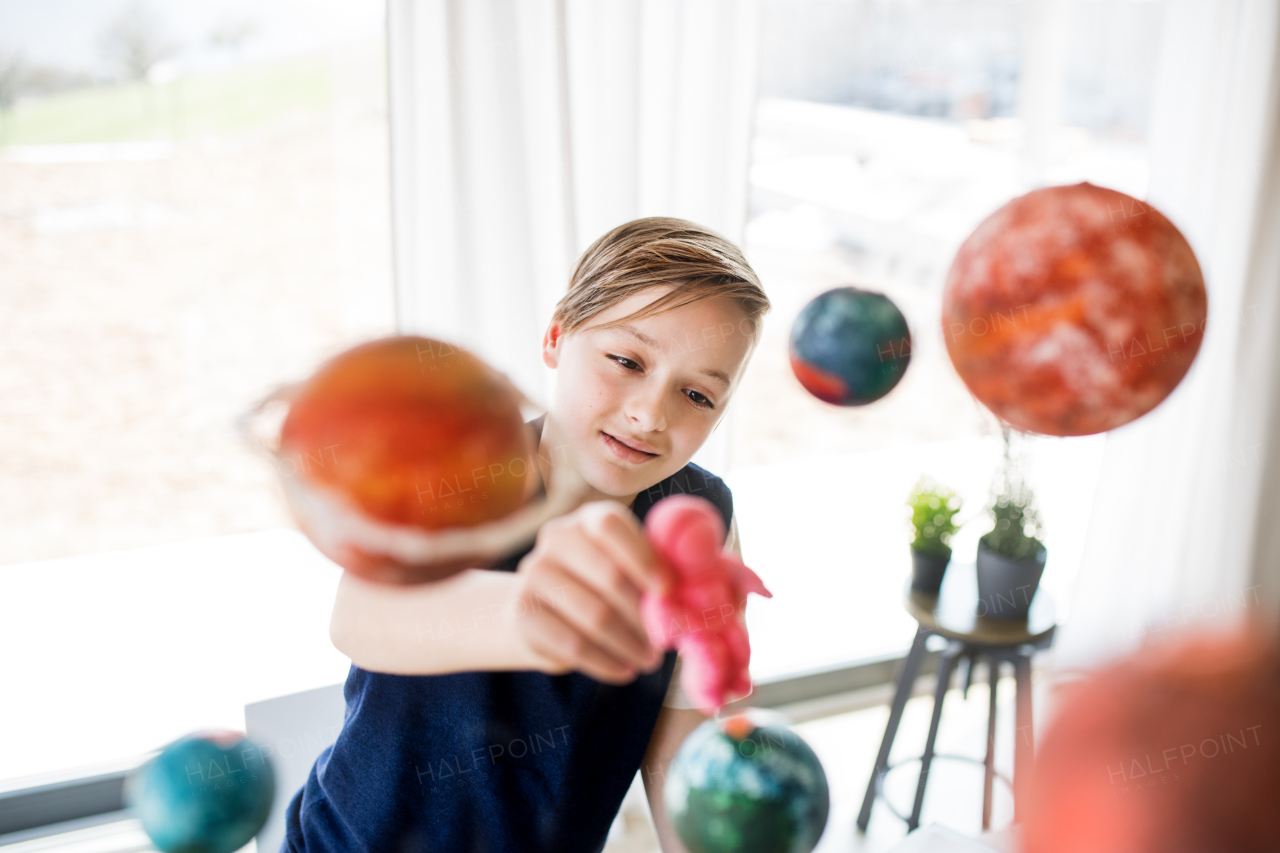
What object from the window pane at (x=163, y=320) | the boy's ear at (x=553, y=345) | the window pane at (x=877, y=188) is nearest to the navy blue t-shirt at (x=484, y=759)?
the boy's ear at (x=553, y=345)

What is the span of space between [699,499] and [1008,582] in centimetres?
136

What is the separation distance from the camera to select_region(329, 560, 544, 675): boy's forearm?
15.2 inches

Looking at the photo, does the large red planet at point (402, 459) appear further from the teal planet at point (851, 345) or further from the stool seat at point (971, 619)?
the stool seat at point (971, 619)

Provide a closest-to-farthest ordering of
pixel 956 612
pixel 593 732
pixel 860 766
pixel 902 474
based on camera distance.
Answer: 1. pixel 593 732
2. pixel 956 612
3. pixel 860 766
4. pixel 902 474

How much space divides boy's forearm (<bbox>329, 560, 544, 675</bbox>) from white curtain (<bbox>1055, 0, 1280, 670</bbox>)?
1.67m

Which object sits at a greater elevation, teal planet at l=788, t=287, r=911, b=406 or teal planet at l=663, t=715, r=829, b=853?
teal planet at l=788, t=287, r=911, b=406

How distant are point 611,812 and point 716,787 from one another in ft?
1.79

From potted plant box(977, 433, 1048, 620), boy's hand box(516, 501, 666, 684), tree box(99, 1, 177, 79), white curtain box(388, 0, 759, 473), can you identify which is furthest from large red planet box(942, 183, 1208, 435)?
tree box(99, 1, 177, 79)

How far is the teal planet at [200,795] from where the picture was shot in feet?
1.48

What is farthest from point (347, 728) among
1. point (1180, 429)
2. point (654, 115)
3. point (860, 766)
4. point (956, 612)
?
point (1180, 429)

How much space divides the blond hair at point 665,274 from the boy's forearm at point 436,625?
199 mm

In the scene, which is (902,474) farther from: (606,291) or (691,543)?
(691,543)

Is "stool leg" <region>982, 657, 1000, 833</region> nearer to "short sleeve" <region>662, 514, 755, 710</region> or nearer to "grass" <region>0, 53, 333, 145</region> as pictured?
"short sleeve" <region>662, 514, 755, 710</region>

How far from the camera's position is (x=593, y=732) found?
81cm
